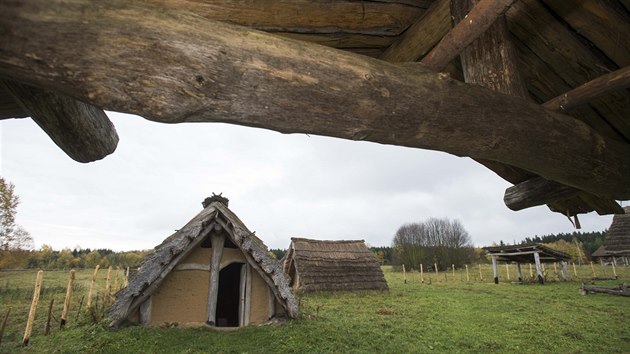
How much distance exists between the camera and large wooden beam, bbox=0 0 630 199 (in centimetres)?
112

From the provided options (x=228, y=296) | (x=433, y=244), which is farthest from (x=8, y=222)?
(x=433, y=244)

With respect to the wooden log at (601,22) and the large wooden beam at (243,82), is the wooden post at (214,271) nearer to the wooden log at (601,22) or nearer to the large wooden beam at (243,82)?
the large wooden beam at (243,82)

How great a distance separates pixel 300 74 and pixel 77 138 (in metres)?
1.64

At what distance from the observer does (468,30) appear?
1.85 metres

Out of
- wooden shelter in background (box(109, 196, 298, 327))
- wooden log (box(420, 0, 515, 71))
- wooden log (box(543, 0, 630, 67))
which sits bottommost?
wooden shelter in background (box(109, 196, 298, 327))

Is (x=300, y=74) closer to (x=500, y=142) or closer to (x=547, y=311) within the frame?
(x=500, y=142)

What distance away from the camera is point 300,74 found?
57.3 inches

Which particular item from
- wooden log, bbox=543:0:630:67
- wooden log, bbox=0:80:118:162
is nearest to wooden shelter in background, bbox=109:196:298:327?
wooden log, bbox=0:80:118:162

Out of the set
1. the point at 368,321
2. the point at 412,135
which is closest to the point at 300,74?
the point at 412,135

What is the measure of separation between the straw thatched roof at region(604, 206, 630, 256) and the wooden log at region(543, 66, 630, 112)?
35100mm

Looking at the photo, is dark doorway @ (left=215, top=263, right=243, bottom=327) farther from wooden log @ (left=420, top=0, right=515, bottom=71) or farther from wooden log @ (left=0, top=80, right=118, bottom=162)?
wooden log @ (left=420, top=0, right=515, bottom=71)

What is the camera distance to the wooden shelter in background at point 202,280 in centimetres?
862

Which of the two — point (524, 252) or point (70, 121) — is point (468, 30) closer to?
point (70, 121)

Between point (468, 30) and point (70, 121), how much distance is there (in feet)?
8.03
